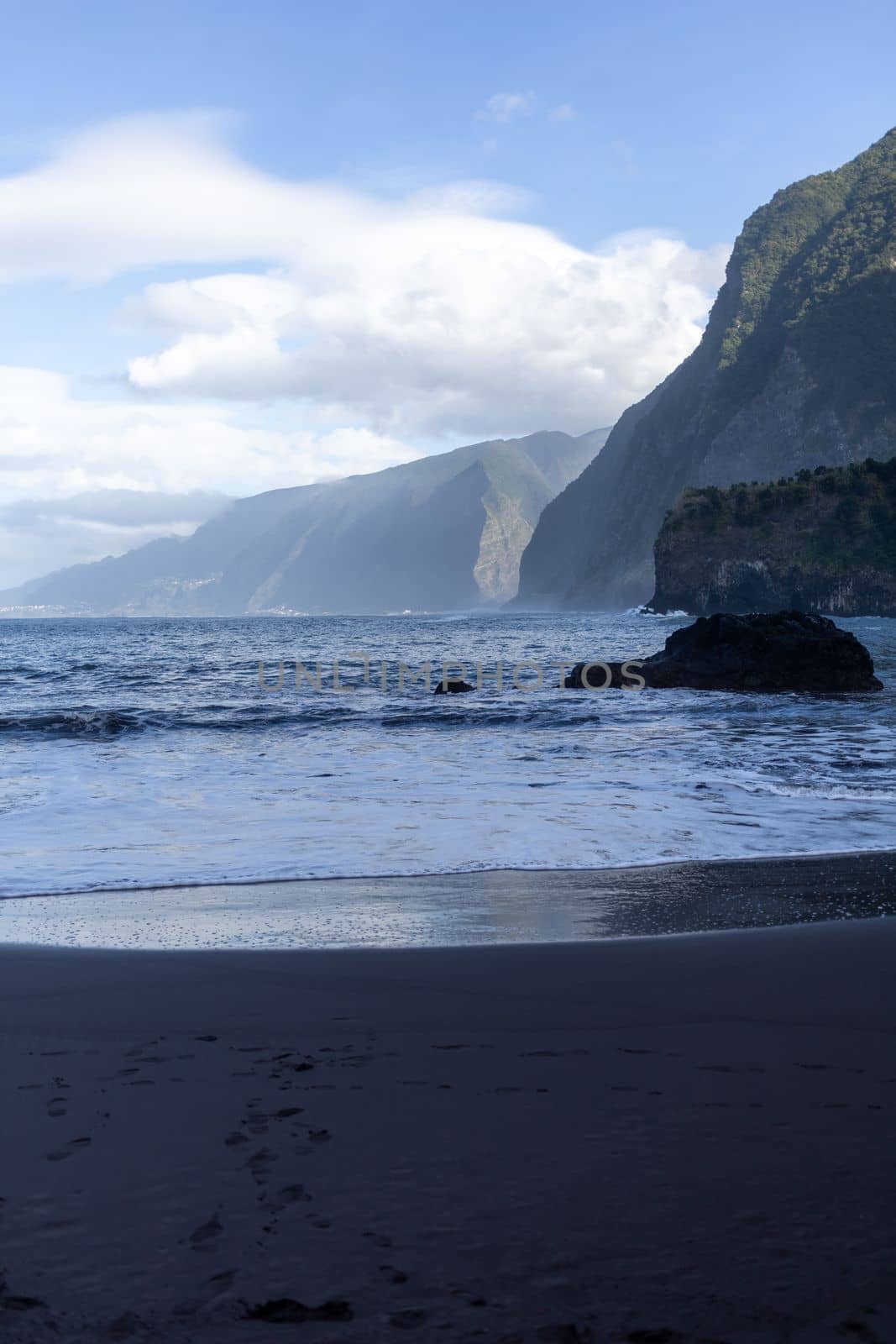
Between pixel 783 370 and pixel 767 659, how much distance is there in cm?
12863

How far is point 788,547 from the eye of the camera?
97.7 m

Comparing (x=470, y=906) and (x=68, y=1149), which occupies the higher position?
(x=68, y=1149)

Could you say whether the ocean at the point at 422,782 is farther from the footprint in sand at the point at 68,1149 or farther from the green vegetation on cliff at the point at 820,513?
the green vegetation on cliff at the point at 820,513

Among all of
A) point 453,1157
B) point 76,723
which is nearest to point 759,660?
point 76,723

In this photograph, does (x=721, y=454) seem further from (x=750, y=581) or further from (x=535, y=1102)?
(x=535, y=1102)

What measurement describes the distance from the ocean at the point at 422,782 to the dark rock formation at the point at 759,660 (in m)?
1.20

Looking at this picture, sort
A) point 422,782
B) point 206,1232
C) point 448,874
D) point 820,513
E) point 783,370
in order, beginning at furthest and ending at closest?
point 783,370, point 820,513, point 422,782, point 448,874, point 206,1232

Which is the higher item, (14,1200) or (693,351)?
(693,351)

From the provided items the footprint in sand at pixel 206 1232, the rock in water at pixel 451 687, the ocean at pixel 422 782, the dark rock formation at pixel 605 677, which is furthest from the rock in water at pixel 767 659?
the footprint in sand at pixel 206 1232

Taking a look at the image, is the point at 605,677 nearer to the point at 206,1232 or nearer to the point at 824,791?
the point at 824,791

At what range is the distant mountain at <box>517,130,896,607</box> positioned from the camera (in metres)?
131

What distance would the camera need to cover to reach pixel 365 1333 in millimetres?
1774

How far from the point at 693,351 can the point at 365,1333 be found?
603ft

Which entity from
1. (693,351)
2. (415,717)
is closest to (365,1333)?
(415,717)
